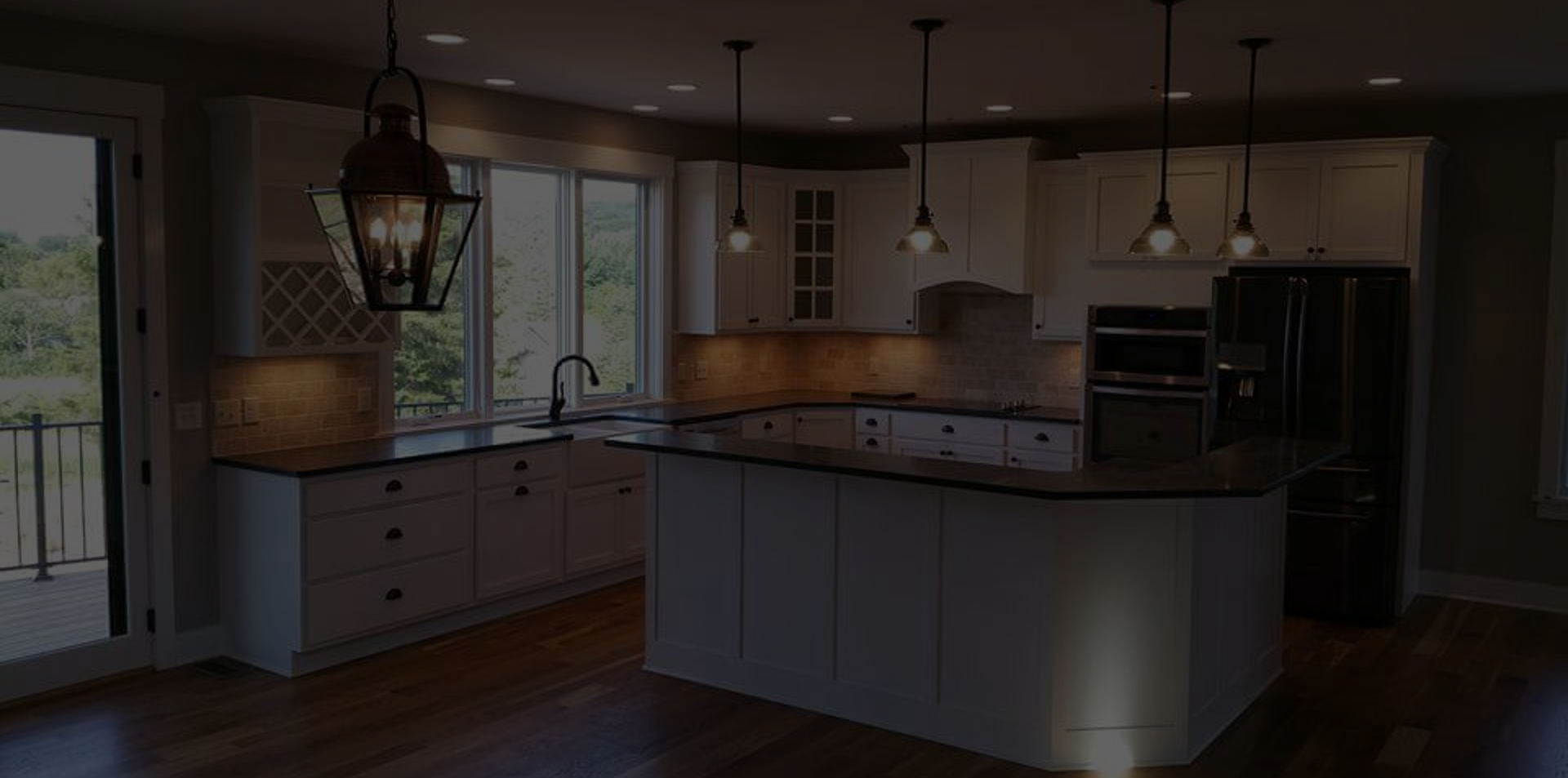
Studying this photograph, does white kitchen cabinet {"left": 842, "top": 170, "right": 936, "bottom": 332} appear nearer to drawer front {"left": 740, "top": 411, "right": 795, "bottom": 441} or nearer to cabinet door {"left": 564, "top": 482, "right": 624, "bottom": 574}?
drawer front {"left": 740, "top": 411, "right": 795, "bottom": 441}

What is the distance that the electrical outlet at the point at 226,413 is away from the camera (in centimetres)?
516

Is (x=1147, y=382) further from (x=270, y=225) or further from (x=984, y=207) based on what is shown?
(x=270, y=225)

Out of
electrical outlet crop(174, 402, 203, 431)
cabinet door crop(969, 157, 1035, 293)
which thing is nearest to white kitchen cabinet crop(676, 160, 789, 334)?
cabinet door crop(969, 157, 1035, 293)

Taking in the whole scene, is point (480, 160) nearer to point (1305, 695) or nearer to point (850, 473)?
point (850, 473)

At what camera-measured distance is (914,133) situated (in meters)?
7.92

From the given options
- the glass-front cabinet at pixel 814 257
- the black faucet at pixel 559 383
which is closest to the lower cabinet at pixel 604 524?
the black faucet at pixel 559 383

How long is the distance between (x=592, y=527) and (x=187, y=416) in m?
2.02

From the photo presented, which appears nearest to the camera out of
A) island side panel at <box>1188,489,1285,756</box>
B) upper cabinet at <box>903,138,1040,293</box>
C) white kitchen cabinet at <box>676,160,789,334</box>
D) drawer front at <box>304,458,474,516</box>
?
island side panel at <box>1188,489,1285,756</box>

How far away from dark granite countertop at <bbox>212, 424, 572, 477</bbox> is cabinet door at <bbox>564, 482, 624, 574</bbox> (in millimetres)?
356

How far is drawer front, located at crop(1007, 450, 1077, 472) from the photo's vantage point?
6.93 metres

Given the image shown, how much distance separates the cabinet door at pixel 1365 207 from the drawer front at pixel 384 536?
4.39 m

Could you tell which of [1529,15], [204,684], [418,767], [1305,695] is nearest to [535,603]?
[204,684]

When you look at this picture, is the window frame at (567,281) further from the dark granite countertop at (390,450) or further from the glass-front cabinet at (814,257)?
the glass-front cabinet at (814,257)

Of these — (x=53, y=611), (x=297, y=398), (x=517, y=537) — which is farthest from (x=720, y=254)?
(x=53, y=611)
